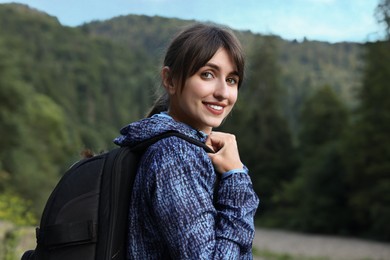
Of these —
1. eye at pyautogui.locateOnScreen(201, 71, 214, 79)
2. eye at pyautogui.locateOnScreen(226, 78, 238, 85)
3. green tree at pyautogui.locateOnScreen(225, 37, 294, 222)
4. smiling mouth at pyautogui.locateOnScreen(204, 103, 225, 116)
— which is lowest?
smiling mouth at pyautogui.locateOnScreen(204, 103, 225, 116)

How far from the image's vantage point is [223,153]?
1686 mm

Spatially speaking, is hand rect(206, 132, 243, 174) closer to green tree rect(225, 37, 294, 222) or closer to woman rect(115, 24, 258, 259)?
woman rect(115, 24, 258, 259)

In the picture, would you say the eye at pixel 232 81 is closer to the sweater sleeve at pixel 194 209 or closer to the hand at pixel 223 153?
the hand at pixel 223 153

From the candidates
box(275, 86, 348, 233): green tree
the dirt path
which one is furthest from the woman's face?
box(275, 86, 348, 233): green tree

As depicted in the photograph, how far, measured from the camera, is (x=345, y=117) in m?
44.2

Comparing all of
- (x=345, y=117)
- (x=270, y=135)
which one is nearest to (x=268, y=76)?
(x=270, y=135)

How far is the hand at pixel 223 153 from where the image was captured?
5.46 ft

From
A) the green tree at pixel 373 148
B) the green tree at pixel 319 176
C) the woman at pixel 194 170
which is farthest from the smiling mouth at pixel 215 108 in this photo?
the green tree at pixel 319 176

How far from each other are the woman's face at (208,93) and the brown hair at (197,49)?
0.05 ft

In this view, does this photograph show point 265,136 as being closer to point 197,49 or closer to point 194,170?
point 197,49

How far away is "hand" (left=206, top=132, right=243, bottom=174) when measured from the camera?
1665mm

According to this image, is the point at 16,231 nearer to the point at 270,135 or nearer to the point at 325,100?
the point at 325,100

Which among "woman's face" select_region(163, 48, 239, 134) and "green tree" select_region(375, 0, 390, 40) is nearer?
"woman's face" select_region(163, 48, 239, 134)

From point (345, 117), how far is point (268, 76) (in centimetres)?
967
